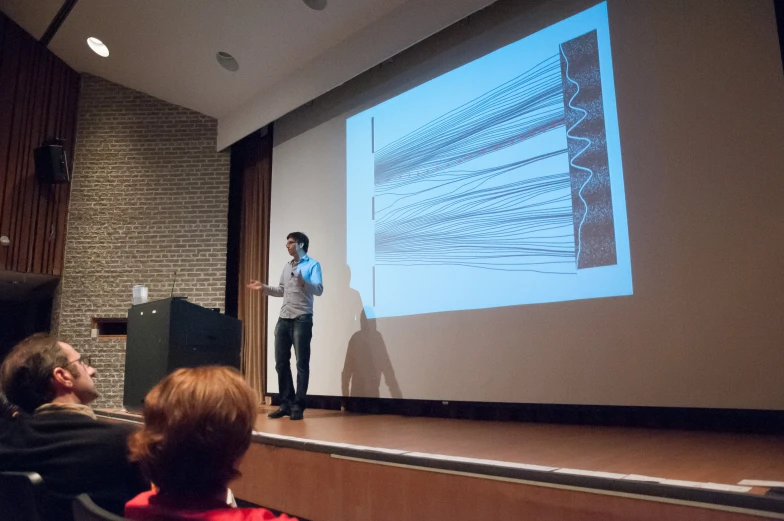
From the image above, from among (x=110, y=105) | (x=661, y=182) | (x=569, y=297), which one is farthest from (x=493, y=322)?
(x=110, y=105)

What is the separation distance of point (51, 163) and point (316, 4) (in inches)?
123

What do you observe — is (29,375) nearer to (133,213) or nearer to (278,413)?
(278,413)

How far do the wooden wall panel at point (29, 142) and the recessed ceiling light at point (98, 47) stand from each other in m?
0.62

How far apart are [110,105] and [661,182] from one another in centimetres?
568

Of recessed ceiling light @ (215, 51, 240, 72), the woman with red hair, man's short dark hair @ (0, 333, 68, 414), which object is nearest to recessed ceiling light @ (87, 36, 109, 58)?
recessed ceiling light @ (215, 51, 240, 72)

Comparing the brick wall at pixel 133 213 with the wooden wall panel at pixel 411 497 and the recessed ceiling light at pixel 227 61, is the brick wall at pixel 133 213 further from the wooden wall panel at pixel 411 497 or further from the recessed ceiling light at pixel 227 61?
the wooden wall panel at pixel 411 497

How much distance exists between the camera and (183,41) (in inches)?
206

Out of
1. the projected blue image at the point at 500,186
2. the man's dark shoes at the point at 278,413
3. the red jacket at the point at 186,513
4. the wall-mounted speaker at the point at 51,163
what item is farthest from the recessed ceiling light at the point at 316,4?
the red jacket at the point at 186,513

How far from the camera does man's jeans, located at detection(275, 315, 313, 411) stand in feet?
12.5

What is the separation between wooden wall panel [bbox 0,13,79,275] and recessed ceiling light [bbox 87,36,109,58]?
0.62m

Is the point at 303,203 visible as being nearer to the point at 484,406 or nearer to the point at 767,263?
the point at 484,406

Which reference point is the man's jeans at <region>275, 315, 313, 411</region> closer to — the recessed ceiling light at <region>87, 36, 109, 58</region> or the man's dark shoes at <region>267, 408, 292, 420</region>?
the man's dark shoes at <region>267, 408, 292, 420</region>

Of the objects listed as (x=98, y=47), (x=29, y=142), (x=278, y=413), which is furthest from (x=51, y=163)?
(x=278, y=413)

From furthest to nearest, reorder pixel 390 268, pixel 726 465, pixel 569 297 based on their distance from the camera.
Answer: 1. pixel 390 268
2. pixel 569 297
3. pixel 726 465
